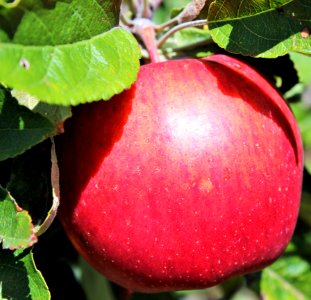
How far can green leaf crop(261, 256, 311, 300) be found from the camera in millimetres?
1426

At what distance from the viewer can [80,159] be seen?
2.99ft

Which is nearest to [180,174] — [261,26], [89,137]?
[89,137]

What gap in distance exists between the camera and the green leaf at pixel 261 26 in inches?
36.4

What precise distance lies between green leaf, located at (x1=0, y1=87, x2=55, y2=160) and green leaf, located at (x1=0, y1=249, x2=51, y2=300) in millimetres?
140

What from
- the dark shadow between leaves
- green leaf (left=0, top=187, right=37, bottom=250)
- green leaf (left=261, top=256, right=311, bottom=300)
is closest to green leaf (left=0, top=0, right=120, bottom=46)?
the dark shadow between leaves

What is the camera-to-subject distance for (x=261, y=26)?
94 centimetres

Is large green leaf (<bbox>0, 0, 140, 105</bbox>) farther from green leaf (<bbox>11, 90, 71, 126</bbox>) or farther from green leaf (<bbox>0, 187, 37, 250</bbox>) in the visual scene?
green leaf (<bbox>0, 187, 37, 250</bbox>)

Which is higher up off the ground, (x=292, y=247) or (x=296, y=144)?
(x=296, y=144)

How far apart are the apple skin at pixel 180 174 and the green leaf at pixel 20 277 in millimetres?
98

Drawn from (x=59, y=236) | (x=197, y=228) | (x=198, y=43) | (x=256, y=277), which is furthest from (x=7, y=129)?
(x=256, y=277)

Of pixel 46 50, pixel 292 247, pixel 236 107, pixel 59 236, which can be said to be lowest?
pixel 292 247

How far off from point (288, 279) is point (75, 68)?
0.83m

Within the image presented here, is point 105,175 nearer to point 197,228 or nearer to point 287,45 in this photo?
point 197,228

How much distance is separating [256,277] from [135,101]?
66cm
